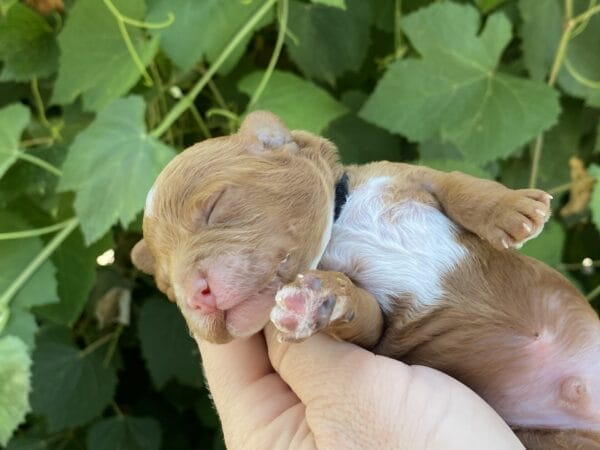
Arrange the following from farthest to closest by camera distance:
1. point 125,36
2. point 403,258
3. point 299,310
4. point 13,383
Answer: point 125,36
point 13,383
point 403,258
point 299,310

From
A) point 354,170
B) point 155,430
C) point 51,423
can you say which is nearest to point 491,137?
point 354,170

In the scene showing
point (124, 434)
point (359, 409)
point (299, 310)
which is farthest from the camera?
point (124, 434)

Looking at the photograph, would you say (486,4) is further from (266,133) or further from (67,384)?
(67,384)

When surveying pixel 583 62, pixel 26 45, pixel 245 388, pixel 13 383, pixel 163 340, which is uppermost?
pixel 583 62

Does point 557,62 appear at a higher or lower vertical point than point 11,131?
higher

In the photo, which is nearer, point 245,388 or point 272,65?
point 245,388

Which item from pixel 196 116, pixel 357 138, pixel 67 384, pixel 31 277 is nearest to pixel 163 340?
pixel 67 384

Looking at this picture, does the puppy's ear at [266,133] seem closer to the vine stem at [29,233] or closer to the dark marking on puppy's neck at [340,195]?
the dark marking on puppy's neck at [340,195]
